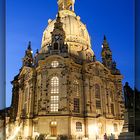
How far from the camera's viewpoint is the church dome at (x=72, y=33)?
47.5 metres

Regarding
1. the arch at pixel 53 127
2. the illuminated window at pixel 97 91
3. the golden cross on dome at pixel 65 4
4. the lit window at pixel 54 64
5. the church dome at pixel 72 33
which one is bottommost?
the arch at pixel 53 127

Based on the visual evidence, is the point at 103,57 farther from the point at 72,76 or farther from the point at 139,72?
the point at 139,72

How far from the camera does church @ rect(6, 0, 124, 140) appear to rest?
115ft

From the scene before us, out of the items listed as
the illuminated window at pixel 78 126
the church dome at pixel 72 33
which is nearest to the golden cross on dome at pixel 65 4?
the church dome at pixel 72 33

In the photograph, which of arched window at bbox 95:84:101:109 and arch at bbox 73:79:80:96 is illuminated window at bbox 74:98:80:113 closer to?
arch at bbox 73:79:80:96

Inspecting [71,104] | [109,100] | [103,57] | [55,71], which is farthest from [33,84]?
[103,57]

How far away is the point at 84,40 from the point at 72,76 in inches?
517

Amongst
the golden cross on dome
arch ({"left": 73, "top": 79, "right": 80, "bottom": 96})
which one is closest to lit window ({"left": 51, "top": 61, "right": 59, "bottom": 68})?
arch ({"left": 73, "top": 79, "right": 80, "bottom": 96})

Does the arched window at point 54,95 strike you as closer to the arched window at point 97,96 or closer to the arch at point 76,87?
the arch at point 76,87

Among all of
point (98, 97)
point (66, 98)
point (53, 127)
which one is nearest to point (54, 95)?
point (66, 98)

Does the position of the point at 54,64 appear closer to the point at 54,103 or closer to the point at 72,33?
the point at 54,103

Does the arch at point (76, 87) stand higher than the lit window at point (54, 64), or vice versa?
the lit window at point (54, 64)

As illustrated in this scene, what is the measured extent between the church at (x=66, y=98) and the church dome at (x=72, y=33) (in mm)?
237

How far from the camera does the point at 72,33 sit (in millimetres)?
48062
